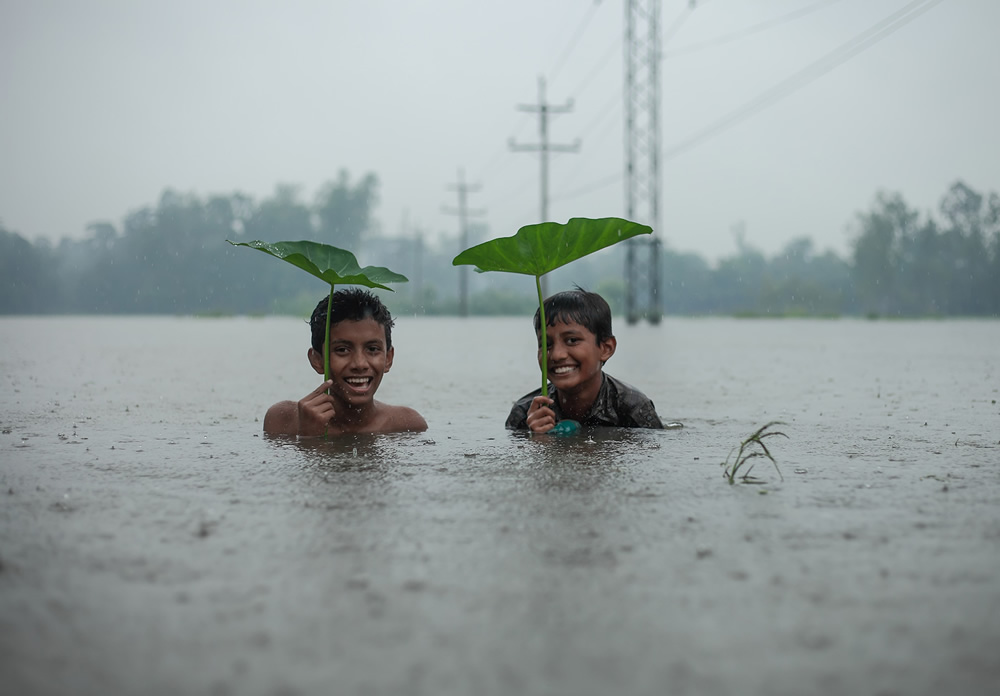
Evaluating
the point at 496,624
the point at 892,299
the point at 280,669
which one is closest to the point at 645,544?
the point at 496,624

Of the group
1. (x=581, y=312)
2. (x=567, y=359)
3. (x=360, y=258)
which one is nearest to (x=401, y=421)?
(x=567, y=359)

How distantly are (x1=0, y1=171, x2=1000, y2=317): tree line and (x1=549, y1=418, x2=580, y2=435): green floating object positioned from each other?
45815 mm

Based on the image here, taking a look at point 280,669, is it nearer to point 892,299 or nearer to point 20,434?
point 20,434

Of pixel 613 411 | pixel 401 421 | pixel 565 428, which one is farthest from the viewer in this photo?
pixel 613 411

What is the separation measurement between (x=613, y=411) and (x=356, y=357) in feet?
4.48

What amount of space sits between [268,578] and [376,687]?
56cm

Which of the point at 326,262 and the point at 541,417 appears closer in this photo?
the point at 326,262

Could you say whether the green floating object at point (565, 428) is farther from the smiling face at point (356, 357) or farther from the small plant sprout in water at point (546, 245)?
the smiling face at point (356, 357)

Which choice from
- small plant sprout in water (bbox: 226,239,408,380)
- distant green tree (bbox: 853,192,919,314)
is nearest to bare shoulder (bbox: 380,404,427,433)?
small plant sprout in water (bbox: 226,239,408,380)

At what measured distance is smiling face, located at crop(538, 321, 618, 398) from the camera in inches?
167

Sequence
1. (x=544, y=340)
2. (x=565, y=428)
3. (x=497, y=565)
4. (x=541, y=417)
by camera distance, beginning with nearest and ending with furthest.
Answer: (x=497, y=565), (x=544, y=340), (x=541, y=417), (x=565, y=428)

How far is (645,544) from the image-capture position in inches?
81.1

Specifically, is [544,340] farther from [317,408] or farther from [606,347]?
[317,408]

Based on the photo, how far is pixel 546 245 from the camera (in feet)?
13.4
